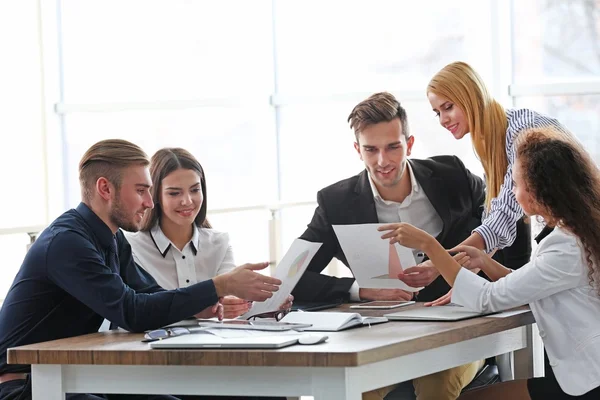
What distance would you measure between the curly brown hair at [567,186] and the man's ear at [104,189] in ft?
3.38

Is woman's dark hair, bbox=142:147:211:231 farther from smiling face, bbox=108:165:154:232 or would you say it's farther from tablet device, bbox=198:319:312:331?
tablet device, bbox=198:319:312:331

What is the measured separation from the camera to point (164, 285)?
3.16 meters

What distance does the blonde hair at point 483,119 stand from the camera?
121 inches

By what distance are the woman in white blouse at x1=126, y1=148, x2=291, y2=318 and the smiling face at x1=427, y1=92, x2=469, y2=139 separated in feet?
2.63

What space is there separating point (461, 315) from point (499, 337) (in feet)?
0.44

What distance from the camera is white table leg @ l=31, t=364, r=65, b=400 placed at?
2.14 m

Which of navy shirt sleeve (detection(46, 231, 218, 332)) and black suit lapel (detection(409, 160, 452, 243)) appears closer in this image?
navy shirt sleeve (detection(46, 231, 218, 332))

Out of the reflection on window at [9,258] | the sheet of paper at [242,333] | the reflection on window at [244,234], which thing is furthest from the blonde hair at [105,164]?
the reflection on window at [244,234]

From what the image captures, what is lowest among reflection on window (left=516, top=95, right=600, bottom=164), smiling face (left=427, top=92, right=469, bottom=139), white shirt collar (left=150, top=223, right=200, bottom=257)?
white shirt collar (left=150, top=223, right=200, bottom=257)

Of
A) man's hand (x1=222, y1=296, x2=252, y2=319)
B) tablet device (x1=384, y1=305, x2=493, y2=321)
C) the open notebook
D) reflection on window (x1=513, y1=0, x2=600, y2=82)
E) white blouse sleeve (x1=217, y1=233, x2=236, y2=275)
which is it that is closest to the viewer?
the open notebook

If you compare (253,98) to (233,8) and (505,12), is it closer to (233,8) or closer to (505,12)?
(233,8)

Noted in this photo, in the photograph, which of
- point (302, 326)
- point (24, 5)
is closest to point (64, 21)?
point (24, 5)

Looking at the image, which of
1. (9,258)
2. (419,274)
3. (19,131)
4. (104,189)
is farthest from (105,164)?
(19,131)

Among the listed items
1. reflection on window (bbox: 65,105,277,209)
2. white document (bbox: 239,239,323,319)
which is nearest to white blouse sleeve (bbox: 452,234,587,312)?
white document (bbox: 239,239,323,319)
